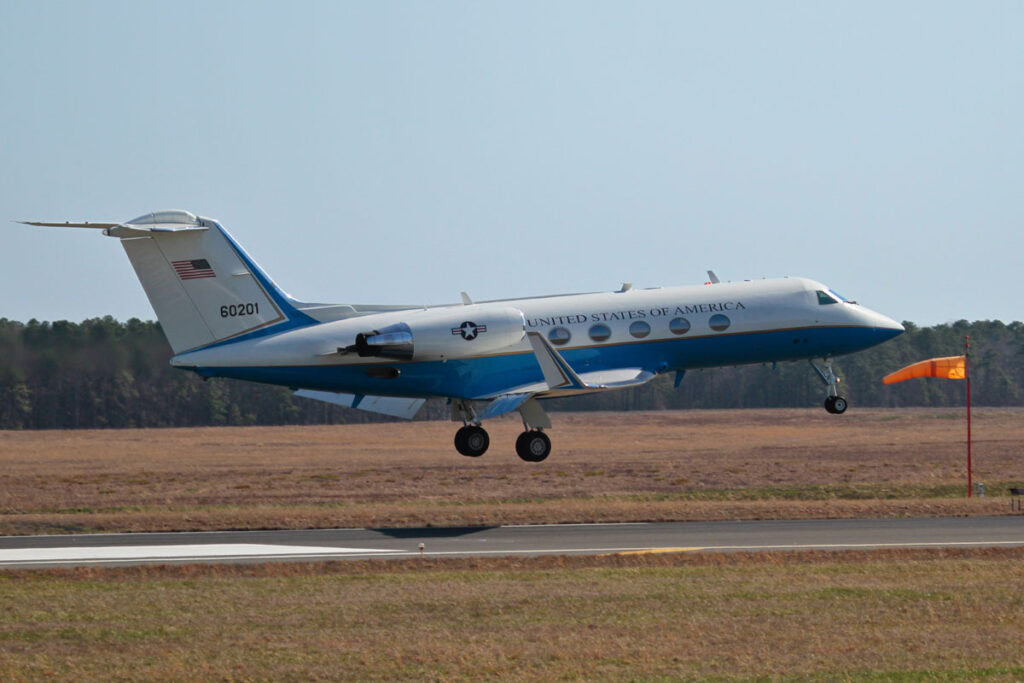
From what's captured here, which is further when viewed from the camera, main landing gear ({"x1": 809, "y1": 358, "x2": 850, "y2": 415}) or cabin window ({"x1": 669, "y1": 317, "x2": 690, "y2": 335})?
main landing gear ({"x1": 809, "y1": 358, "x2": 850, "y2": 415})

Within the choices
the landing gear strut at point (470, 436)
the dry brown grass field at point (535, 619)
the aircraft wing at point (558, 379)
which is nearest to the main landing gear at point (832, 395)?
the dry brown grass field at point (535, 619)

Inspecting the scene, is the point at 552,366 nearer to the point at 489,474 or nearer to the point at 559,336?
the point at 559,336

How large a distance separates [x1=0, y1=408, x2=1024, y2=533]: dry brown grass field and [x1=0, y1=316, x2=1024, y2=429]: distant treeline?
77.1 inches

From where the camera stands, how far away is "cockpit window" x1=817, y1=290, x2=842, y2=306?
122 feet

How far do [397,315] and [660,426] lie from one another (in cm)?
6121

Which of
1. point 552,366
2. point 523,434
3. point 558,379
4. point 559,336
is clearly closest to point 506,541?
point 523,434

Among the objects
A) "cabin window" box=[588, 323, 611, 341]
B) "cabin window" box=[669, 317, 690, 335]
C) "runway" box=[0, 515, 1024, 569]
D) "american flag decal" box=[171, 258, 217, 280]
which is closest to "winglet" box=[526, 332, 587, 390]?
"cabin window" box=[588, 323, 611, 341]

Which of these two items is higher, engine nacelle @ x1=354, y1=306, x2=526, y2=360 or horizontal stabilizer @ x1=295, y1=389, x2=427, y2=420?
engine nacelle @ x1=354, y1=306, x2=526, y2=360

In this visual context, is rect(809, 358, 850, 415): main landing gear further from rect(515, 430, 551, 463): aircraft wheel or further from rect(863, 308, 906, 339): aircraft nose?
rect(515, 430, 551, 463): aircraft wheel

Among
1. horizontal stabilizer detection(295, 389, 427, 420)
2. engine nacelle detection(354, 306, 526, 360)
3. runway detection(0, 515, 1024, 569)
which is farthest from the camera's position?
horizontal stabilizer detection(295, 389, 427, 420)

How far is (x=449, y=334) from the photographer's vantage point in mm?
33531

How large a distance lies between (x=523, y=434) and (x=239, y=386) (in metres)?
60.5

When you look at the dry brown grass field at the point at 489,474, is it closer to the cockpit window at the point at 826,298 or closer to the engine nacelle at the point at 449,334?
the cockpit window at the point at 826,298

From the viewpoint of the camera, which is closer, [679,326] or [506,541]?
[679,326]
